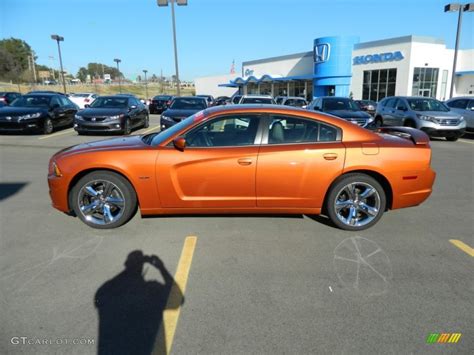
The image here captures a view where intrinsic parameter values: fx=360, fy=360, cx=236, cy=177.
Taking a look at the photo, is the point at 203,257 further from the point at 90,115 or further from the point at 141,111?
the point at 141,111

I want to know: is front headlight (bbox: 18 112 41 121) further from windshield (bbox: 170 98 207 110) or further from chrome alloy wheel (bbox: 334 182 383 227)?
chrome alloy wheel (bbox: 334 182 383 227)

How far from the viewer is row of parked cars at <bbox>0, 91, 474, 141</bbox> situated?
499 inches

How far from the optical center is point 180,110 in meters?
12.8

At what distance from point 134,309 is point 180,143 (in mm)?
1921

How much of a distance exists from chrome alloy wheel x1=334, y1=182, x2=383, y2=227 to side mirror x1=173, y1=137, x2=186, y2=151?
1.95 m

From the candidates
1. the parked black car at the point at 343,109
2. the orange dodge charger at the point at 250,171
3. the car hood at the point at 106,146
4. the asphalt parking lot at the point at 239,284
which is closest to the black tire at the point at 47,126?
the asphalt parking lot at the point at 239,284

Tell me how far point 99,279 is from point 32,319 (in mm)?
653

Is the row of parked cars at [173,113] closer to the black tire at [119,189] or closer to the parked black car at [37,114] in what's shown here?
the parked black car at [37,114]

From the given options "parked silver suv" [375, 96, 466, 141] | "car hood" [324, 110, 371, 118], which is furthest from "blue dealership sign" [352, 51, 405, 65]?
"car hood" [324, 110, 371, 118]

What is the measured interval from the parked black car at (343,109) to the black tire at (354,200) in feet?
28.5

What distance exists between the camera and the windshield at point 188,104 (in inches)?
539

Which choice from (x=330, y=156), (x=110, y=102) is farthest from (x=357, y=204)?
(x=110, y=102)

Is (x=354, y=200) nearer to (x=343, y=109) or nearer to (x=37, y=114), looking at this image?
(x=343, y=109)

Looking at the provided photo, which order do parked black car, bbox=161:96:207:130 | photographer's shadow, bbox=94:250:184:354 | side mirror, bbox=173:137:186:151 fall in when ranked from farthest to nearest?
parked black car, bbox=161:96:207:130 → side mirror, bbox=173:137:186:151 → photographer's shadow, bbox=94:250:184:354
